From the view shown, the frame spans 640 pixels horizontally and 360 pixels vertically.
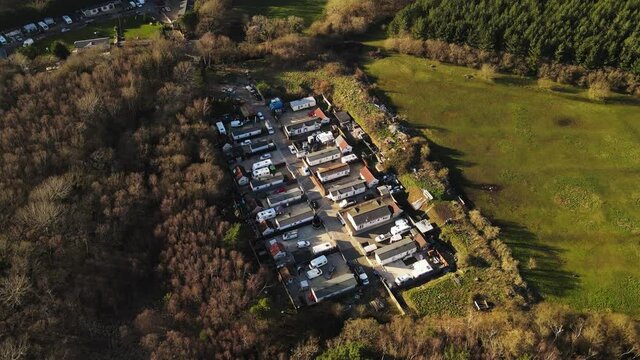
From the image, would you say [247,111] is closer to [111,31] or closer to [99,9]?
[111,31]

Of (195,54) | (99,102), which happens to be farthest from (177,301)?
(195,54)

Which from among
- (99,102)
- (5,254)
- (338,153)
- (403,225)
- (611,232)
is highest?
(99,102)

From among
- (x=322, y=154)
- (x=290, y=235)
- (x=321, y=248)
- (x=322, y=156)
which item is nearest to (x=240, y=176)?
(x=290, y=235)

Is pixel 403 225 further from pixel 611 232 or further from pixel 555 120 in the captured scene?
pixel 555 120

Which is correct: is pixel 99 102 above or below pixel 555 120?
→ above

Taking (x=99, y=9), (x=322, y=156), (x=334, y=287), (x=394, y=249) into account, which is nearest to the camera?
(x=334, y=287)

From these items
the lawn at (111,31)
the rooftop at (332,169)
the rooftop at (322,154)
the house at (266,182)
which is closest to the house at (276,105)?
the rooftop at (322,154)

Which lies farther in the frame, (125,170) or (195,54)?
(195,54)
